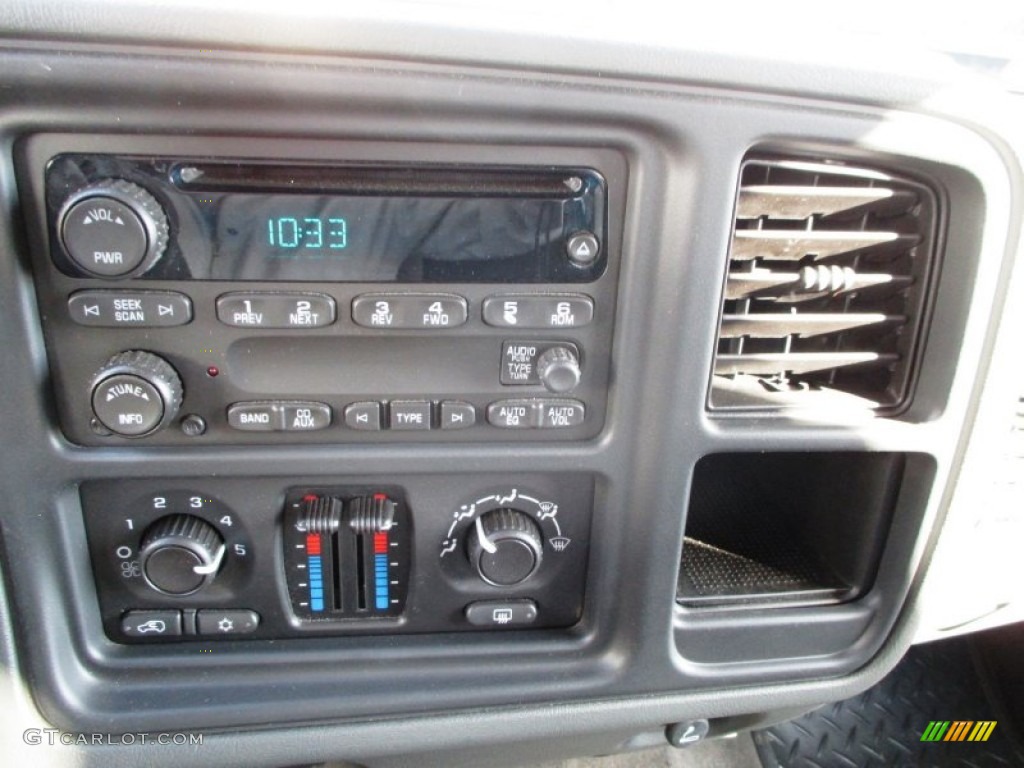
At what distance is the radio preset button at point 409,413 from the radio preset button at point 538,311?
106 millimetres

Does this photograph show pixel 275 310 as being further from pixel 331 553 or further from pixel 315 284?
pixel 331 553

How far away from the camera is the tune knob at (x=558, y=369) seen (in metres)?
0.72

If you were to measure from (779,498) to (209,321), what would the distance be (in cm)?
80

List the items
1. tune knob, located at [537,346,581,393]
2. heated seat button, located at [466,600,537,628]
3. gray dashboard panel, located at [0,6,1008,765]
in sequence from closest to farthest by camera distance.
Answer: gray dashboard panel, located at [0,6,1008,765]
tune knob, located at [537,346,581,393]
heated seat button, located at [466,600,537,628]

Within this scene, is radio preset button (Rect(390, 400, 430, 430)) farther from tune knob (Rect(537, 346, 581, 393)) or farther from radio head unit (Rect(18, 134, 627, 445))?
tune knob (Rect(537, 346, 581, 393))

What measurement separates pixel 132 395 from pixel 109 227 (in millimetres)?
148

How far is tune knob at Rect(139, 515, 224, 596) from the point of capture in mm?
755

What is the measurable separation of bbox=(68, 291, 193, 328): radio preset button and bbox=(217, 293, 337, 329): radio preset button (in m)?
0.04

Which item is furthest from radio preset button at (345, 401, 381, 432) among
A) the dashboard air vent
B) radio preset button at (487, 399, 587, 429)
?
the dashboard air vent

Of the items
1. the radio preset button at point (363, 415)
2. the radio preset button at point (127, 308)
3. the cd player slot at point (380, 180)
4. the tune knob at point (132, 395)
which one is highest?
the cd player slot at point (380, 180)

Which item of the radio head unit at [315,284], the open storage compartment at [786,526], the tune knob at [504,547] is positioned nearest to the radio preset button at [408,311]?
the radio head unit at [315,284]

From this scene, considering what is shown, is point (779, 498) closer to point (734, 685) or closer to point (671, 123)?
point (734, 685)

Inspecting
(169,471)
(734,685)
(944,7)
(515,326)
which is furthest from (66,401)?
(944,7)

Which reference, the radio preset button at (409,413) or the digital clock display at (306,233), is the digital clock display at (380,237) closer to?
the digital clock display at (306,233)
